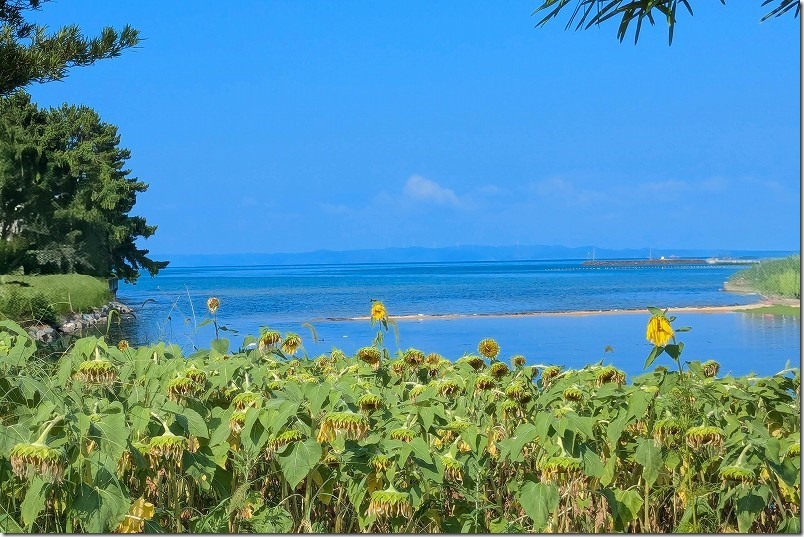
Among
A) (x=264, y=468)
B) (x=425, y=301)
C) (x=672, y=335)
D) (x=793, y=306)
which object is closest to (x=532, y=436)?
(x=672, y=335)

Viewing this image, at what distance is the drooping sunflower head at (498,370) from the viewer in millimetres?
1795

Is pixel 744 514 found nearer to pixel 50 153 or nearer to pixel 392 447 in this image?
pixel 392 447

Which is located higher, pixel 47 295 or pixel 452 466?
pixel 452 466

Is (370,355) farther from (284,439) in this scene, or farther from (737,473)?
(737,473)

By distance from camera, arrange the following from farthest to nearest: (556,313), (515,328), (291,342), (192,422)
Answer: (556,313) → (515,328) → (291,342) → (192,422)

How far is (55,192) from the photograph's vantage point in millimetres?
22547

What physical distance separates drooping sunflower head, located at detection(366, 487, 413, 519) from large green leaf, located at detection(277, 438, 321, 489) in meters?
0.10

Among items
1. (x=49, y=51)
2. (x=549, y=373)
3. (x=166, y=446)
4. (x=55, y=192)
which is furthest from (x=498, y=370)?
(x=55, y=192)

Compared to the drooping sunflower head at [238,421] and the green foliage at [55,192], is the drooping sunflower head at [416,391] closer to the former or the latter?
the drooping sunflower head at [238,421]

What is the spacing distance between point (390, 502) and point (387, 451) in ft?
0.26

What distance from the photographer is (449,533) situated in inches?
57.7

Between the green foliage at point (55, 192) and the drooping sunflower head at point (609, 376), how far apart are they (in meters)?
19.9

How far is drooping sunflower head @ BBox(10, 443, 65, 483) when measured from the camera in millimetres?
1138

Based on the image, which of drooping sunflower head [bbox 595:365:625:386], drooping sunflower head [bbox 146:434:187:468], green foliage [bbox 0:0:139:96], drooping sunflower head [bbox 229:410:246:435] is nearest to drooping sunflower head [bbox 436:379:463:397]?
→ drooping sunflower head [bbox 595:365:625:386]
